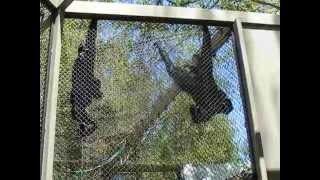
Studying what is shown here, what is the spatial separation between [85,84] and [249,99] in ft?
2.49

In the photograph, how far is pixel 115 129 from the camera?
2160 millimetres

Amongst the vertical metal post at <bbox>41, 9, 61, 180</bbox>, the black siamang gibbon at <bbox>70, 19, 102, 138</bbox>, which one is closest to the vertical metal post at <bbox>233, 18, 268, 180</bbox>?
the black siamang gibbon at <bbox>70, 19, 102, 138</bbox>

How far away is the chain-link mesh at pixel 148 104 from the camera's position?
6.95 feet

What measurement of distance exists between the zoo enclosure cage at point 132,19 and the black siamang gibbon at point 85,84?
0.21 ft

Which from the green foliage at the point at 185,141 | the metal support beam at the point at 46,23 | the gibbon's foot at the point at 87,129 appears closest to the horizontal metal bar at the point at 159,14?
the metal support beam at the point at 46,23

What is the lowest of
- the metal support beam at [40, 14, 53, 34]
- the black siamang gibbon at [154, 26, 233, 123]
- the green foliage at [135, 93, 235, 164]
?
the green foliage at [135, 93, 235, 164]

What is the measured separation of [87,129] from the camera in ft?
7.03

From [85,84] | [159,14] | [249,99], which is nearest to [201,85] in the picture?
[249,99]

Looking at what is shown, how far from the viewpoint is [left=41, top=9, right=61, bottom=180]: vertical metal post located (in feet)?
6.50

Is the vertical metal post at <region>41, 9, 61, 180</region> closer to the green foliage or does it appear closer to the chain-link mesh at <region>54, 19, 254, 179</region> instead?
the chain-link mesh at <region>54, 19, 254, 179</region>

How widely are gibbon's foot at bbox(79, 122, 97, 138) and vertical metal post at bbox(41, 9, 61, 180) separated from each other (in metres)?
0.13
